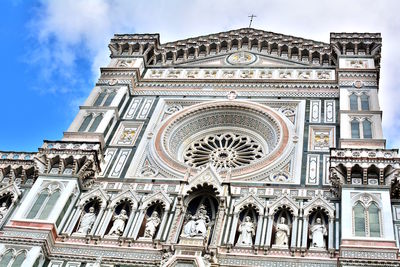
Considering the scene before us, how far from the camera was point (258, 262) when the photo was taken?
14398 mm

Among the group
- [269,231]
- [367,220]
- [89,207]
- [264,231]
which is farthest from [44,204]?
[367,220]

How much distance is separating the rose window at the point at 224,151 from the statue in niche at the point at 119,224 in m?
3.17

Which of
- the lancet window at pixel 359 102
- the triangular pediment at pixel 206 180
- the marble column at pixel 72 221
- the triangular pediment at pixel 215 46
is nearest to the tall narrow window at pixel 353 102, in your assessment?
the lancet window at pixel 359 102

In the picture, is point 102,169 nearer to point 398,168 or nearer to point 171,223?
point 171,223

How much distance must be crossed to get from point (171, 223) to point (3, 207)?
4.40 m

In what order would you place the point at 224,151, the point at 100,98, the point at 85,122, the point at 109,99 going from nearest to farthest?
the point at 224,151, the point at 85,122, the point at 109,99, the point at 100,98

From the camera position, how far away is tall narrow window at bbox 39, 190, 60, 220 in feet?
52.0

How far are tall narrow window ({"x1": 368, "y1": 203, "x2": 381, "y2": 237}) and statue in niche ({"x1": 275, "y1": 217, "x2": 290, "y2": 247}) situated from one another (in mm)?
1831

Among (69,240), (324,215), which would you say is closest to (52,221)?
(69,240)

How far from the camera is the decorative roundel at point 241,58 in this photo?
23.0m

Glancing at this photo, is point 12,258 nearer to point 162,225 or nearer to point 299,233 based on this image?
point 162,225

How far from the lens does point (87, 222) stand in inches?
635

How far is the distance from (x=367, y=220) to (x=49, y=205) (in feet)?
24.4

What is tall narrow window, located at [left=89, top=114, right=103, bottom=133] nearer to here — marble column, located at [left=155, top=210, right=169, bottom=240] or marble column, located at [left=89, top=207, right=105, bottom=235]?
marble column, located at [left=89, top=207, right=105, bottom=235]
